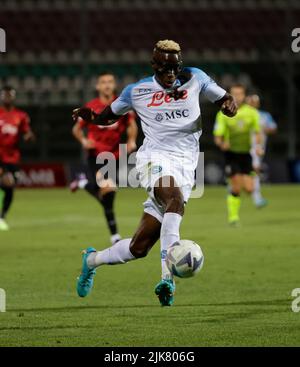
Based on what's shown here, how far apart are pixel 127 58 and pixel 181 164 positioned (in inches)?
945

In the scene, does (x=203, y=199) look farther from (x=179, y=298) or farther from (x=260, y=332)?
(x=260, y=332)

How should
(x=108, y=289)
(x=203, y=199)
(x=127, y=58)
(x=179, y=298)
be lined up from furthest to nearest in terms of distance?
(x=127, y=58) < (x=203, y=199) < (x=108, y=289) < (x=179, y=298)

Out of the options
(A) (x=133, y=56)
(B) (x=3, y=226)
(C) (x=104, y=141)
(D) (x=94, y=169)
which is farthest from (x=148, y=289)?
(A) (x=133, y=56)

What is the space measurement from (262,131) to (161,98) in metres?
16.8

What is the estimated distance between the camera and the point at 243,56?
106 ft

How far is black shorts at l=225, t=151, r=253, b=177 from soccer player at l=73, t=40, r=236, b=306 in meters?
9.40

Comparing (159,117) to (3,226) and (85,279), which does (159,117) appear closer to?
(85,279)

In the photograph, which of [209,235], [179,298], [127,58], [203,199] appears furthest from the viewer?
[127,58]

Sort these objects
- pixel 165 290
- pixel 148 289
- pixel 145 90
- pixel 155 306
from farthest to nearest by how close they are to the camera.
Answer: pixel 148 289, pixel 155 306, pixel 145 90, pixel 165 290

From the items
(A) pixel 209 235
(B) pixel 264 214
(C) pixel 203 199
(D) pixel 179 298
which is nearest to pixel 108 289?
(D) pixel 179 298

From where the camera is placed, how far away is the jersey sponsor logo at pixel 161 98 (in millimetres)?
8508

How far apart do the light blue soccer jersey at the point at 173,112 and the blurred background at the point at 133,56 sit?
1774 centimetres

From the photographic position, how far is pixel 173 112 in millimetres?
8500

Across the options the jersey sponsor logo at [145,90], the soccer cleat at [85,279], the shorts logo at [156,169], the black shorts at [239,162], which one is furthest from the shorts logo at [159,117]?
the black shorts at [239,162]
